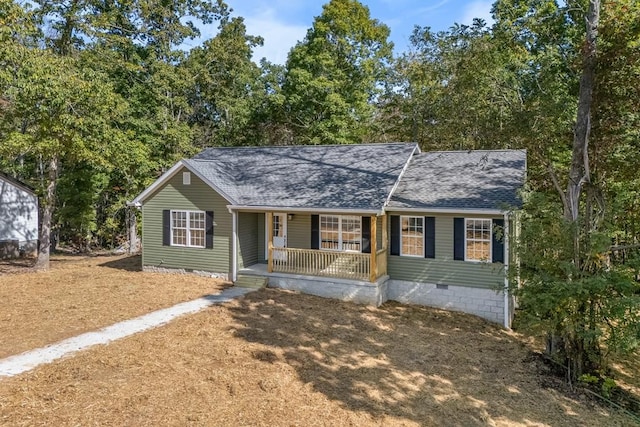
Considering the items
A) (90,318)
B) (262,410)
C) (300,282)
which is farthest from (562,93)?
(90,318)

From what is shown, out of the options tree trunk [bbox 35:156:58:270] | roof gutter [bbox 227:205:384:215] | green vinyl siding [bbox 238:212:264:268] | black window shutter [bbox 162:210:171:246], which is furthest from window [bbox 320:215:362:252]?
tree trunk [bbox 35:156:58:270]

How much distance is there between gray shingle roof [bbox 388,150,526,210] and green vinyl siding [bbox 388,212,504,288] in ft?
1.72

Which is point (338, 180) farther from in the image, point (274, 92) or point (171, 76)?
point (274, 92)

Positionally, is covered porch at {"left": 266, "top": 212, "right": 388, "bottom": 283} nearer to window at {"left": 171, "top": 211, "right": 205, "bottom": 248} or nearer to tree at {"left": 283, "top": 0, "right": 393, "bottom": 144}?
window at {"left": 171, "top": 211, "right": 205, "bottom": 248}

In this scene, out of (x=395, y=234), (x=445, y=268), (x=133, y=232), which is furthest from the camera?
(x=133, y=232)

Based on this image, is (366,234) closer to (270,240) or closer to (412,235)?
(412,235)

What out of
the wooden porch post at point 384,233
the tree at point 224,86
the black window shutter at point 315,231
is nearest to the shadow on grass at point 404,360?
the wooden porch post at point 384,233

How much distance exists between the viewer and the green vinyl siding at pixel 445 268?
13.1 metres

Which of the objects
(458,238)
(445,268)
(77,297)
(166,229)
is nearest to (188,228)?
(166,229)

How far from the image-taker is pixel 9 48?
13914 millimetres

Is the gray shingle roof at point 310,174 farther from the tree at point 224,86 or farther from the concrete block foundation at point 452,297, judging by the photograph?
the tree at point 224,86

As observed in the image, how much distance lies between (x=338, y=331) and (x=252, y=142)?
19.7m

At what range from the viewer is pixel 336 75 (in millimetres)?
26938

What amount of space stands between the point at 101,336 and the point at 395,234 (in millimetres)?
8982
